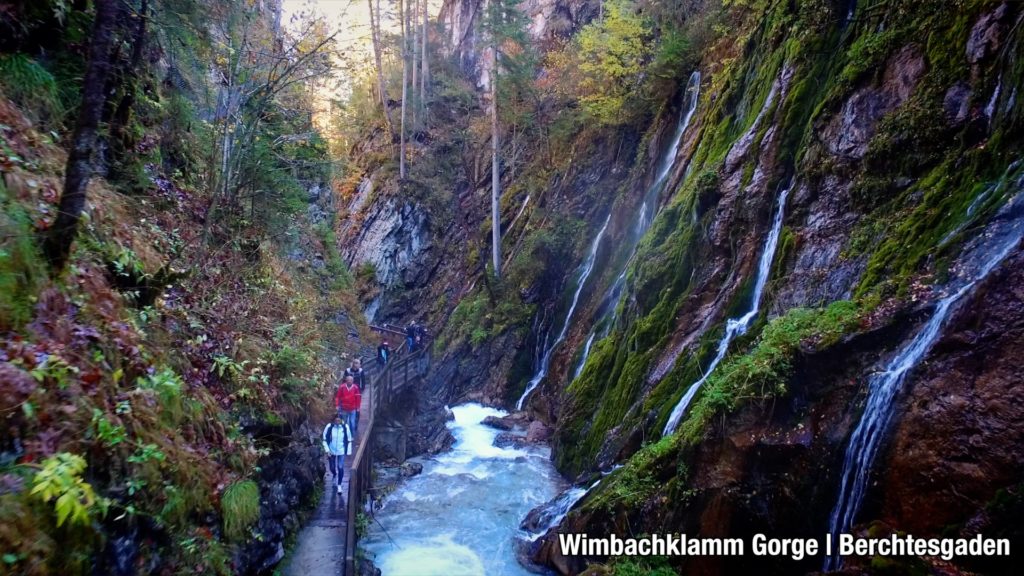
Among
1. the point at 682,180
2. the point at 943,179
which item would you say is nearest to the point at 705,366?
the point at 943,179

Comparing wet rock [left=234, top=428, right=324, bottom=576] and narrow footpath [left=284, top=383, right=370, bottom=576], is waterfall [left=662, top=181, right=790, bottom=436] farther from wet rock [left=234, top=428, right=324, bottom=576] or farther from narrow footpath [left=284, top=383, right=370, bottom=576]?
wet rock [left=234, top=428, right=324, bottom=576]

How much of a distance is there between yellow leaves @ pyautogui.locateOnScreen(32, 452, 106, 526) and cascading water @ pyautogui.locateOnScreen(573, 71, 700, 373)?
12.1 meters

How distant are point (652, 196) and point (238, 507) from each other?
13.9m

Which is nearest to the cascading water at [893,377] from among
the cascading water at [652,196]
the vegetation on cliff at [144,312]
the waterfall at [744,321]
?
the waterfall at [744,321]

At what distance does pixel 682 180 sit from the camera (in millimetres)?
14016

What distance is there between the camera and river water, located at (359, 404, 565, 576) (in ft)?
30.5

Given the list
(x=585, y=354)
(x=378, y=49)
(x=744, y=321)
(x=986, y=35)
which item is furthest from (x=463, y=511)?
(x=378, y=49)

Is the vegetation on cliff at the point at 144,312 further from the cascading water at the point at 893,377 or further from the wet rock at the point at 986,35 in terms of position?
the wet rock at the point at 986,35

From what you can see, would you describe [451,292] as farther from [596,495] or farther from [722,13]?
[596,495]

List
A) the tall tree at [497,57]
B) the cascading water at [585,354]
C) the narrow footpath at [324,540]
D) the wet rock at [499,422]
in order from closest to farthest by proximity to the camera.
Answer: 1. the narrow footpath at [324,540]
2. the cascading water at [585,354]
3. the wet rock at [499,422]
4. the tall tree at [497,57]

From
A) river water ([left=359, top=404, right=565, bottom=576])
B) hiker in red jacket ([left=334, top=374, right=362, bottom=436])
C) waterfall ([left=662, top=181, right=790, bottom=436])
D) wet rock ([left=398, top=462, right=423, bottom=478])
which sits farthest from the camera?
wet rock ([left=398, top=462, right=423, bottom=478])

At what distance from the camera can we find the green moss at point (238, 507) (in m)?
5.54

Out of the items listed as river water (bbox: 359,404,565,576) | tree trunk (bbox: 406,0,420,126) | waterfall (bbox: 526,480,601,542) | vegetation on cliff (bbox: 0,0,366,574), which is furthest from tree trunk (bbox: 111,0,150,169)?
tree trunk (bbox: 406,0,420,126)

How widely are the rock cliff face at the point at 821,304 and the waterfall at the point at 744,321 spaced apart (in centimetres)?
17
